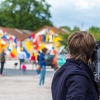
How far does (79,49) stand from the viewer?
285cm

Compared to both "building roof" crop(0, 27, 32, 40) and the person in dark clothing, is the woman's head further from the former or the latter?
"building roof" crop(0, 27, 32, 40)

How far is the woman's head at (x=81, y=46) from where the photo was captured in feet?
9.34

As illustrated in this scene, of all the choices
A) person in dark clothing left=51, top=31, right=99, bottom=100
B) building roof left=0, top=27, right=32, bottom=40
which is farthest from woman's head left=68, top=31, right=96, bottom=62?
building roof left=0, top=27, right=32, bottom=40

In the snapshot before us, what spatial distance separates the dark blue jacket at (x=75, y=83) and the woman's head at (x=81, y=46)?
5cm

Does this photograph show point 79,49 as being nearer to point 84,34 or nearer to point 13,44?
point 84,34

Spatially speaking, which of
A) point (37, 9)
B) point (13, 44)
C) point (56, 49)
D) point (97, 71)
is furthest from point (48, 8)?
point (97, 71)

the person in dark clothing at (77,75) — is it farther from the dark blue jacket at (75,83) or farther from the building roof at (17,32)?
the building roof at (17,32)

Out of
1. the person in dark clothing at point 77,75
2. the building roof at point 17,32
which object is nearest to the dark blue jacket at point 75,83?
the person in dark clothing at point 77,75

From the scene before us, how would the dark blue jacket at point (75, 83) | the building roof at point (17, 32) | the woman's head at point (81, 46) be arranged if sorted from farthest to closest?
the building roof at point (17, 32) → the woman's head at point (81, 46) → the dark blue jacket at point (75, 83)

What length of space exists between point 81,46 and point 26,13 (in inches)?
3590

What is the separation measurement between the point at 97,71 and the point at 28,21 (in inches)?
3548

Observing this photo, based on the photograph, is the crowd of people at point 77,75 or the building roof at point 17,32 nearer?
the crowd of people at point 77,75

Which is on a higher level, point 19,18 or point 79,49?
point 19,18

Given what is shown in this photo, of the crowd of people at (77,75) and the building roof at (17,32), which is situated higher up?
the building roof at (17,32)
